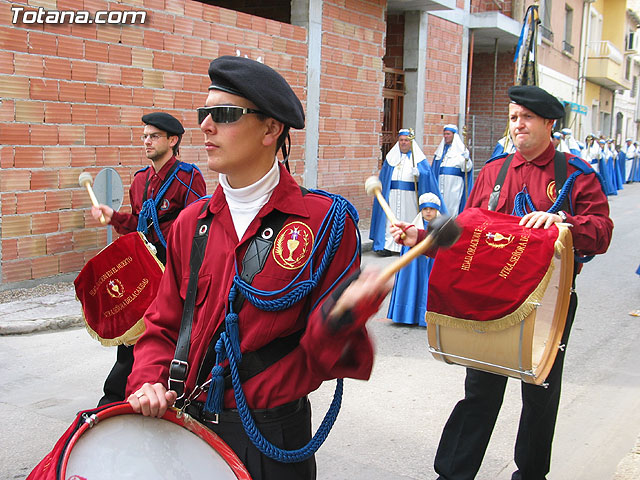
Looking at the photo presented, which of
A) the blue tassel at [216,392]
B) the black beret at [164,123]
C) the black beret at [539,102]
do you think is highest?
the black beret at [539,102]

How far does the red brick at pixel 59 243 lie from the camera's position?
315 inches

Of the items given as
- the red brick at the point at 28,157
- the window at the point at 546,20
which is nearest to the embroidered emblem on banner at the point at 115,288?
the red brick at the point at 28,157

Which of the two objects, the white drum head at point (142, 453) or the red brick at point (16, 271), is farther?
A: the red brick at point (16, 271)

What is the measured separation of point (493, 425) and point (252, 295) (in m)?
1.99

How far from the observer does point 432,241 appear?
1608 millimetres

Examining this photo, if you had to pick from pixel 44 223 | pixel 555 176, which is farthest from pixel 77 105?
pixel 555 176

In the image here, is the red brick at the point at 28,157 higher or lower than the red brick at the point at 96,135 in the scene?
lower

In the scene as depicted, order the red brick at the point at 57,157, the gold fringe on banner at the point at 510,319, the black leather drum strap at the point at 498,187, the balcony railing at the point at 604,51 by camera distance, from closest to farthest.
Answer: the gold fringe on banner at the point at 510,319
the black leather drum strap at the point at 498,187
the red brick at the point at 57,157
the balcony railing at the point at 604,51

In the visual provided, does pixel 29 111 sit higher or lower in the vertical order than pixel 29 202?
higher

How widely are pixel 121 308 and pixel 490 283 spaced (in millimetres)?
2181

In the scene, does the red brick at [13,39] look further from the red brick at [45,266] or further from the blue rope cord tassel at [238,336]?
the blue rope cord tassel at [238,336]

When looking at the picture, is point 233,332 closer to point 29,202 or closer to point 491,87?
point 29,202

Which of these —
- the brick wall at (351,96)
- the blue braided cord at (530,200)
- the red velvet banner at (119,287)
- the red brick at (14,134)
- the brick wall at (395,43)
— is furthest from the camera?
the brick wall at (395,43)

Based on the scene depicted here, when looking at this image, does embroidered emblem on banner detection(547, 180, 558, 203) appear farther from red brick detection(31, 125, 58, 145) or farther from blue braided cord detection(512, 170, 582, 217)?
red brick detection(31, 125, 58, 145)
